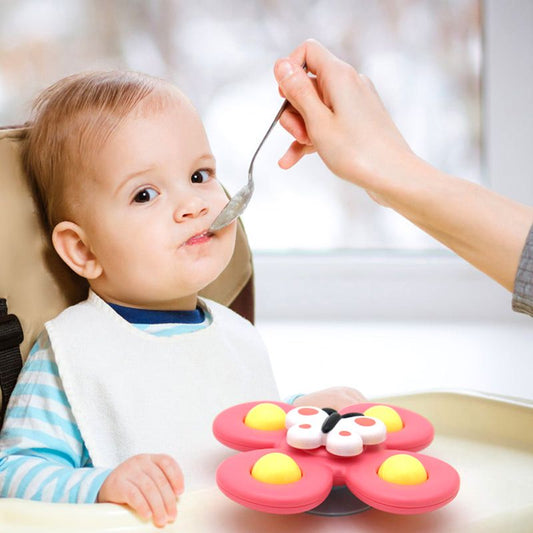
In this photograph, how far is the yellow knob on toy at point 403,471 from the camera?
59 centimetres

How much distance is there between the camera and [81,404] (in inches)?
31.4

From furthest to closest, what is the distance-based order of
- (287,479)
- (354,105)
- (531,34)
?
(531,34) < (354,105) < (287,479)

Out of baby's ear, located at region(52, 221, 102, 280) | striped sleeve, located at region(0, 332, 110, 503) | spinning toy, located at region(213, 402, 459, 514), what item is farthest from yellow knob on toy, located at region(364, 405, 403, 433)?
baby's ear, located at region(52, 221, 102, 280)

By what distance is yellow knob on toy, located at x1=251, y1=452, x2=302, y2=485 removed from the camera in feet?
1.93

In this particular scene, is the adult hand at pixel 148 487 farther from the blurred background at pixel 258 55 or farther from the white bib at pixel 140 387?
the blurred background at pixel 258 55

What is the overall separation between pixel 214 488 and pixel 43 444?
0.20 meters

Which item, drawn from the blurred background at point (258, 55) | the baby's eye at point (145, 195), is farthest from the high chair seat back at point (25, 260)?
the blurred background at point (258, 55)

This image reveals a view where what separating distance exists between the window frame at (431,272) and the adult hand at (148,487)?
1.45 metres

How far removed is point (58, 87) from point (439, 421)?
Result: 0.57 metres

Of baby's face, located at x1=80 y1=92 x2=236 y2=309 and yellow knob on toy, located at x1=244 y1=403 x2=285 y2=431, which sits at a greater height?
baby's face, located at x1=80 y1=92 x2=236 y2=309

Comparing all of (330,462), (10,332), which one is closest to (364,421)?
(330,462)

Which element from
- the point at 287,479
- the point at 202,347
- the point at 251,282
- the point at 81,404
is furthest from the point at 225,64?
the point at 287,479

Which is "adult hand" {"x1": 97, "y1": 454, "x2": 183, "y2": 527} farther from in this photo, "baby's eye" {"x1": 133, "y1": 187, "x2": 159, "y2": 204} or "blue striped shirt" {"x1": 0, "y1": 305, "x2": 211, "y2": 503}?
"baby's eye" {"x1": 133, "y1": 187, "x2": 159, "y2": 204}

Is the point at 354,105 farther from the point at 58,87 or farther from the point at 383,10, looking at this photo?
the point at 383,10
